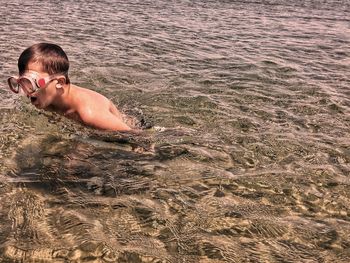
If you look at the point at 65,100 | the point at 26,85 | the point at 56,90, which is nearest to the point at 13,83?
the point at 26,85

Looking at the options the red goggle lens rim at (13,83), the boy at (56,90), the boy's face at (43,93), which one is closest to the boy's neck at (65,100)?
the boy at (56,90)

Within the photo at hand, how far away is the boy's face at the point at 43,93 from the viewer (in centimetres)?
521

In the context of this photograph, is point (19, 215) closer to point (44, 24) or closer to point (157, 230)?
point (157, 230)

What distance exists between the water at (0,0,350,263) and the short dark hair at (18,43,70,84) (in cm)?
114

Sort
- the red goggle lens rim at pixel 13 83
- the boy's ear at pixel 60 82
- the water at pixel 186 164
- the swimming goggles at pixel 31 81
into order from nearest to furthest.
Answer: the water at pixel 186 164 < the swimming goggles at pixel 31 81 < the red goggle lens rim at pixel 13 83 < the boy's ear at pixel 60 82

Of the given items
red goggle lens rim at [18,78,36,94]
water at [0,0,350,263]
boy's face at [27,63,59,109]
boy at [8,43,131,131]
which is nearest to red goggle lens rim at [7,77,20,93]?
boy at [8,43,131,131]

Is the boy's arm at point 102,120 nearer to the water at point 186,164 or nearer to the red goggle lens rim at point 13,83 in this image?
the water at point 186,164

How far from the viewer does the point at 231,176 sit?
5.21 meters

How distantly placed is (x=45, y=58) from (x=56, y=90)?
465 millimetres

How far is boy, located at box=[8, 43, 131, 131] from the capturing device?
5207 mm

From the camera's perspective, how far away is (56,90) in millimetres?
5504

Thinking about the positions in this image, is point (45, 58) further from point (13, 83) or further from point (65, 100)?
point (65, 100)


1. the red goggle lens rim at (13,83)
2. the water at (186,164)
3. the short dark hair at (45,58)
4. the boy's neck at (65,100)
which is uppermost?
the short dark hair at (45,58)

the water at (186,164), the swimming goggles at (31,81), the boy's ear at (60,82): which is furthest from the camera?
the boy's ear at (60,82)
